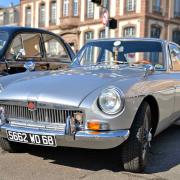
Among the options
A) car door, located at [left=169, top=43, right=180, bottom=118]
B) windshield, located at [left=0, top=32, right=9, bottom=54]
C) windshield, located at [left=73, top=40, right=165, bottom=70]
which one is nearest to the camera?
car door, located at [left=169, top=43, right=180, bottom=118]

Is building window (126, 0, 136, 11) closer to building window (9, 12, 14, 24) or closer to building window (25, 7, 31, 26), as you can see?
building window (25, 7, 31, 26)

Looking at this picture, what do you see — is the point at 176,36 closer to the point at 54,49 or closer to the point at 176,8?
the point at 176,8

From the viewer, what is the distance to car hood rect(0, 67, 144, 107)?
15.7 ft

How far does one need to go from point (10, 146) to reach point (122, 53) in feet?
7.43

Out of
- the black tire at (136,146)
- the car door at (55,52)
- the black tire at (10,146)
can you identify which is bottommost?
the black tire at (10,146)

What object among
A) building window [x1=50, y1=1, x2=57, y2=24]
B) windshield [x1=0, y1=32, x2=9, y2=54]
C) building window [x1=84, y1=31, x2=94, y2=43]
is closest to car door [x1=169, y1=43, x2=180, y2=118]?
windshield [x1=0, y1=32, x2=9, y2=54]

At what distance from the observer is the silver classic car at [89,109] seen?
4.63 metres

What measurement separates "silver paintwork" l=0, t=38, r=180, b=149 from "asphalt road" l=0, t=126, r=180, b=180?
387 millimetres

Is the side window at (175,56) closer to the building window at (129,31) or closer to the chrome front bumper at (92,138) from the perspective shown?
→ the chrome front bumper at (92,138)

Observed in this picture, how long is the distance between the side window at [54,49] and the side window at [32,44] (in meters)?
0.21

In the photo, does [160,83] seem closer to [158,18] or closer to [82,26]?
[158,18]

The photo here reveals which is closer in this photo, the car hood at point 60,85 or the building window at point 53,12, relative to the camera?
the car hood at point 60,85

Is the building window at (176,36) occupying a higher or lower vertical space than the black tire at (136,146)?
higher

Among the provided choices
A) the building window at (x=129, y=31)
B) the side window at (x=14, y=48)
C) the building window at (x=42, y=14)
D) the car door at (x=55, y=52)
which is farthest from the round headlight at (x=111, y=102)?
the building window at (x=42, y=14)
